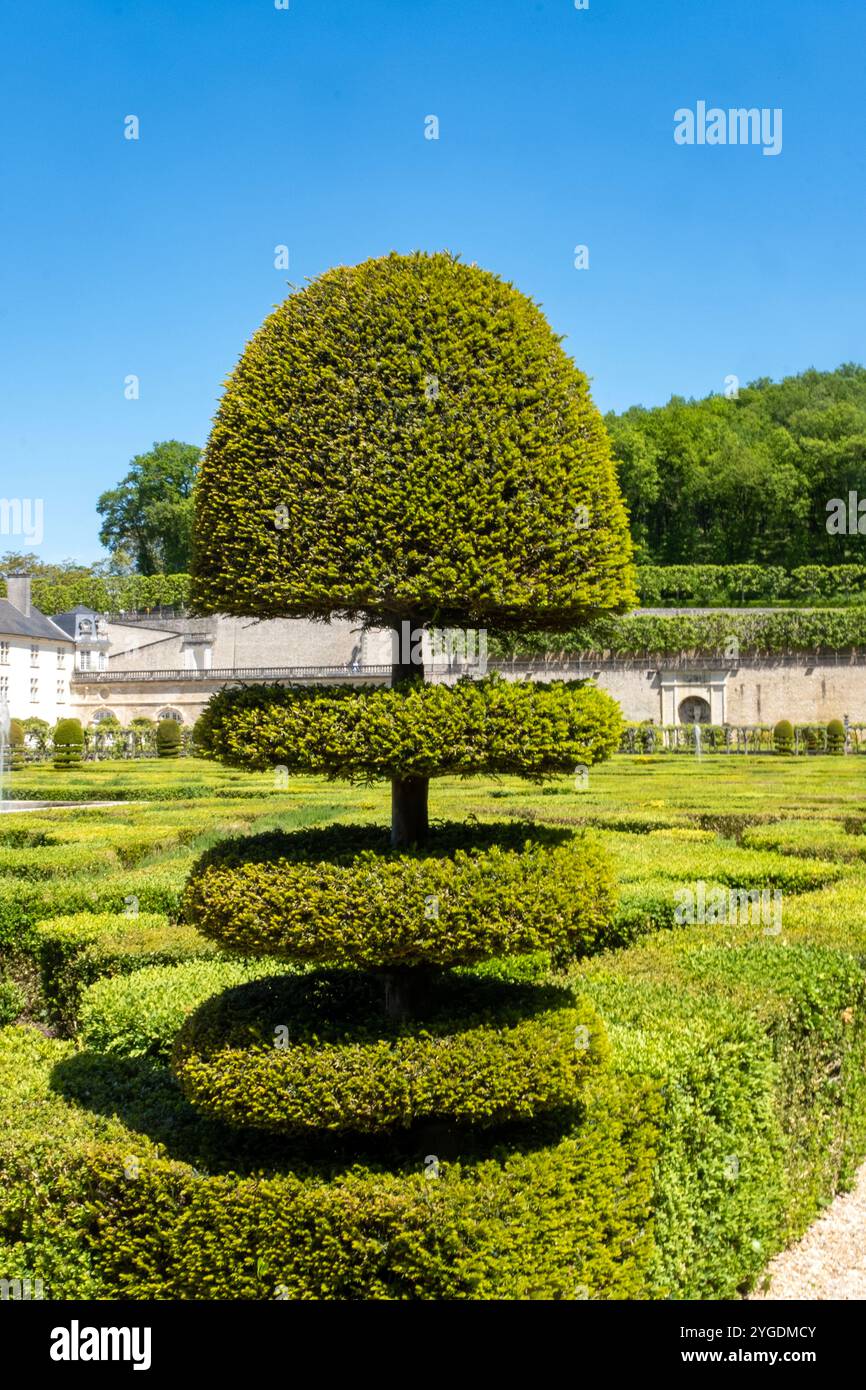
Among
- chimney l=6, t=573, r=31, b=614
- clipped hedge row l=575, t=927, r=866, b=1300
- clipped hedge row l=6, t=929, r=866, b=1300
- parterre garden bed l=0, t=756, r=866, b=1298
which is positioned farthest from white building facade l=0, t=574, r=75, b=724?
clipped hedge row l=575, t=927, r=866, b=1300

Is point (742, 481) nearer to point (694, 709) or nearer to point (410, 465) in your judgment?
point (694, 709)

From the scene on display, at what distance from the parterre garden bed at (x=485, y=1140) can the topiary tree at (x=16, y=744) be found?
114 ft

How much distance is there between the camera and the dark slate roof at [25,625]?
59141 mm

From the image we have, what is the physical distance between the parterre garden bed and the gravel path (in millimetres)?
126

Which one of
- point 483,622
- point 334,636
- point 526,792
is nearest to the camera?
point 483,622

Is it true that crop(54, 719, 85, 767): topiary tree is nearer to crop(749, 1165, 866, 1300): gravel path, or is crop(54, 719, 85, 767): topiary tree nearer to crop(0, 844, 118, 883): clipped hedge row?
crop(0, 844, 118, 883): clipped hedge row

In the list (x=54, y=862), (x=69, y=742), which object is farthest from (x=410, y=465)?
(x=69, y=742)

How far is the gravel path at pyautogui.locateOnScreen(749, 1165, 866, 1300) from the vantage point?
18.8 ft

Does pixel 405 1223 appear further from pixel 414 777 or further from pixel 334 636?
pixel 334 636

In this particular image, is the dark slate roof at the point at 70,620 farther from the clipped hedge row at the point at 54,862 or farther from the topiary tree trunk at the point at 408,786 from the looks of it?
the topiary tree trunk at the point at 408,786

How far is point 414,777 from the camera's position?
195 inches

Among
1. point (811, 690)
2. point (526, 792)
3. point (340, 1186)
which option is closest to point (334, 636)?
point (811, 690)

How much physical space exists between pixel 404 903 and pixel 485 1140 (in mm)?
1179
